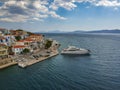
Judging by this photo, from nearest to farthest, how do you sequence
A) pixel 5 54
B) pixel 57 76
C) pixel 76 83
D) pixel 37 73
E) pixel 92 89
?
pixel 92 89
pixel 76 83
pixel 57 76
pixel 37 73
pixel 5 54

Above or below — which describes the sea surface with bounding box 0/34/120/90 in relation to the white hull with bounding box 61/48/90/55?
below

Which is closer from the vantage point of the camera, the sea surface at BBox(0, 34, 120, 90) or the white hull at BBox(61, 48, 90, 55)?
the sea surface at BBox(0, 34, 120, 90)

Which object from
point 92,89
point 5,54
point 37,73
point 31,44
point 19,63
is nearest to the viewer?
point 92,89

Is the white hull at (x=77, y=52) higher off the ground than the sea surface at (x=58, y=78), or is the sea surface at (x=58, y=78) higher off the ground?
the white hull at (x=77, y=52)

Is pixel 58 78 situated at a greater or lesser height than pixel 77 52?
lesser

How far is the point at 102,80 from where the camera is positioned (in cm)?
3719

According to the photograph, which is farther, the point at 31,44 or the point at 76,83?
the point at 31,44

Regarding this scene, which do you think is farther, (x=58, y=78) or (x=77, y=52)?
(x=77, y=52)

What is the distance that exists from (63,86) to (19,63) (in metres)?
21.4

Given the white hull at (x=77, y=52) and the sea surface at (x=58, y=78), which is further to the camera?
the white hull at (x=77, y=52)

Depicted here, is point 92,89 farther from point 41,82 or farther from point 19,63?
point 19,63

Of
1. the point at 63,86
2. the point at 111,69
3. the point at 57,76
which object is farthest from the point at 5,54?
the point at 111,69

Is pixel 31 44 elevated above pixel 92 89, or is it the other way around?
pixel 31 44

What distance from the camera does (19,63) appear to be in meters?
50.9
